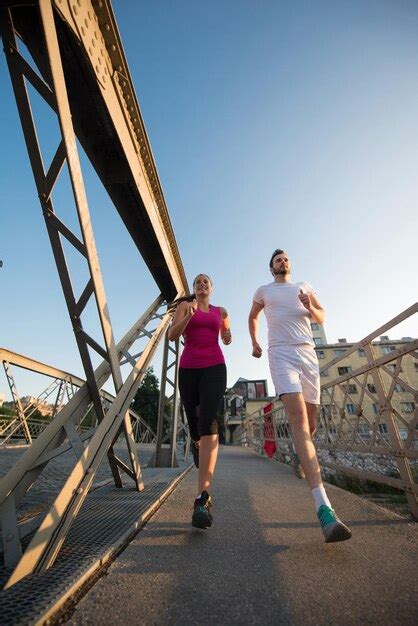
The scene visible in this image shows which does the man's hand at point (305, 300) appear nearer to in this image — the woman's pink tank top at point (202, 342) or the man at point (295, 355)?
the man at point (295, 355)

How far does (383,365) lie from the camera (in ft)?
8.68

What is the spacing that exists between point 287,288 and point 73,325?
1.85 metres

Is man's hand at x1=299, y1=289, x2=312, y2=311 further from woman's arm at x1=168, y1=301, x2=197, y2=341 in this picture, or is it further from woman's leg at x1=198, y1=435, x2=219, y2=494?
woman's leg at x1=198, y1=435, x2=219, y2=494

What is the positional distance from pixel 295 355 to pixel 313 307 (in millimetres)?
532

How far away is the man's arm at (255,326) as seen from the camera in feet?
Answer: 9.27

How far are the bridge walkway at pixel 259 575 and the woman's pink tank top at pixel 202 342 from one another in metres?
1.15

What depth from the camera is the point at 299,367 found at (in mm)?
2256

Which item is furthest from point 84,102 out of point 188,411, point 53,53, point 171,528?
point 171,528

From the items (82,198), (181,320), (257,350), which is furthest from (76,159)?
(257,350)

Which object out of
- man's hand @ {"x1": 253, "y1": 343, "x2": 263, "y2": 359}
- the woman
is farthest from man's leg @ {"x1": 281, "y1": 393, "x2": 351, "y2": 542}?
man's hand @ {"x1": 253, "y1": 343, "x2": 263, "y2": 359}

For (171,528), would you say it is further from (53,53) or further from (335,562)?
(53,53)

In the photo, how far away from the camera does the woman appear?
82.7 inches

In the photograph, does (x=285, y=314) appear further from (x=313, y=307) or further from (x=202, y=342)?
(x=202, y=342)

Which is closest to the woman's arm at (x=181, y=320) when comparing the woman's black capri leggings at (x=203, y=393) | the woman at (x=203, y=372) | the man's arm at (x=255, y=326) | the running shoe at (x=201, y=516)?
the woman at (x=203, y=372)
